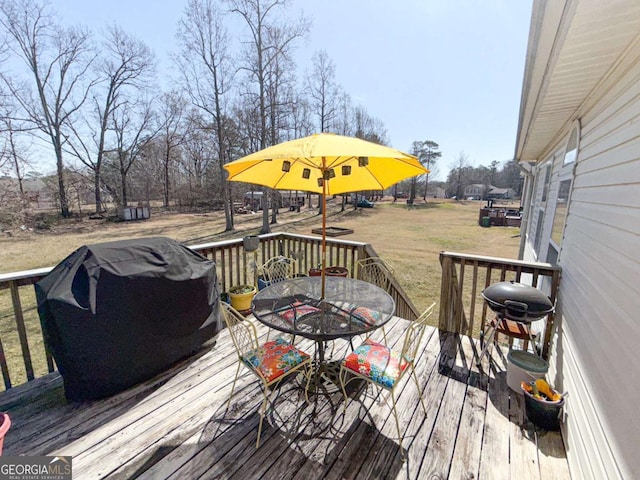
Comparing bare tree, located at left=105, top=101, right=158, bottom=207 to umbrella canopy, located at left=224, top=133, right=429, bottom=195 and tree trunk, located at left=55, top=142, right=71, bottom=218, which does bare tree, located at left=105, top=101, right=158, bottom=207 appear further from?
umbrella canopy, located at left=224, top=133, right=429, bottom=195

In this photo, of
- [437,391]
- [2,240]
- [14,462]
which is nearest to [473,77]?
[437,391]

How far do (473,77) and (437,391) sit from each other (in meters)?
6.21

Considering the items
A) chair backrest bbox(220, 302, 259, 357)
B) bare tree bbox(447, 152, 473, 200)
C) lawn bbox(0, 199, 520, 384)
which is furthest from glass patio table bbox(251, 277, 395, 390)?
→ bare tree bbox(447, 152, 473, 200)

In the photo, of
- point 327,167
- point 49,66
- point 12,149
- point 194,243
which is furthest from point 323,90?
point 327,167

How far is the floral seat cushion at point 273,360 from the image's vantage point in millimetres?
1882

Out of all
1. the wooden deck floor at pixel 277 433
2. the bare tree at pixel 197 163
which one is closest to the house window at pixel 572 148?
the wooden deck floor at pixel 277 433

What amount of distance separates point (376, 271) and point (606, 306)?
92.0 inches

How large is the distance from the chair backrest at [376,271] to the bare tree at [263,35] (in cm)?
1163

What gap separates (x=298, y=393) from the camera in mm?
2273

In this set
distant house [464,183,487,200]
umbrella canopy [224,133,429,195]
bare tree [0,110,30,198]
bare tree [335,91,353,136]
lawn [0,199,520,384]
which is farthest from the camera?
distant house [464,183,487,200]

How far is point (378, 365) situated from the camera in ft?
6.33

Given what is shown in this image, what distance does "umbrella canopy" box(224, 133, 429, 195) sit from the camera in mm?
1759

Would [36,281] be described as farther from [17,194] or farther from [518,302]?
[17,194]

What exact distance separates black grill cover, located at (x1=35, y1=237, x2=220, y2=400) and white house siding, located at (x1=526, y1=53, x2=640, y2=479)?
2.82 m
